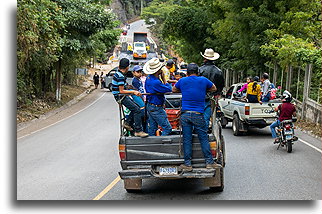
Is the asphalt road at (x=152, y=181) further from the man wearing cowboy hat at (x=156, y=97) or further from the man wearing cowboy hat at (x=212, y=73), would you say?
the man wearing cowboy hat at (x=212, y=73)

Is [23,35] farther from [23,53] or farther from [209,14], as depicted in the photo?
[209,14]

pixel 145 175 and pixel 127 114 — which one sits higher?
pixel 127 114

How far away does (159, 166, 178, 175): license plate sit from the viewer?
744 centimetres

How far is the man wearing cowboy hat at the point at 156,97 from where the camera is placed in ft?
25.7

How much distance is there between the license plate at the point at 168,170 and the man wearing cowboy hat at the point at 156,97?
26.5 inches

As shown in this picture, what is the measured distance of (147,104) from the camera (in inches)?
316

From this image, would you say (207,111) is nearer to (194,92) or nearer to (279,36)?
(194,92)

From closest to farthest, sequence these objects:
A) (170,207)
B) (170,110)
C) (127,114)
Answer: (170,207) → (127,114) → (170,110)

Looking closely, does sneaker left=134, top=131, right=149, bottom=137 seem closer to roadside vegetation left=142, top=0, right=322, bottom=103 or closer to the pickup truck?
the pickup truck

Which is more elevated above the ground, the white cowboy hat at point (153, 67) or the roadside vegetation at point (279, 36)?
the roadside vegetation at point (279, 36)

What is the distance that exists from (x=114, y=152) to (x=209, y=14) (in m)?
22.9

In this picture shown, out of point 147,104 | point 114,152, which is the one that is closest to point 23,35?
point 114,152

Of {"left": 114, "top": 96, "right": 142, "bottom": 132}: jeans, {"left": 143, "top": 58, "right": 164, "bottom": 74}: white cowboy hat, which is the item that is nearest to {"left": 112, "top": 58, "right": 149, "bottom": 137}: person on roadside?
{"left": 114, "top": 96, "right": 142, "bottom": 132}: jeans

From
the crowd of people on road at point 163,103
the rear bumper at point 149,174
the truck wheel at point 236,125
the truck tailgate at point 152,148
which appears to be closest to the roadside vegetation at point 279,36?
the truck wheel at point 236,125
